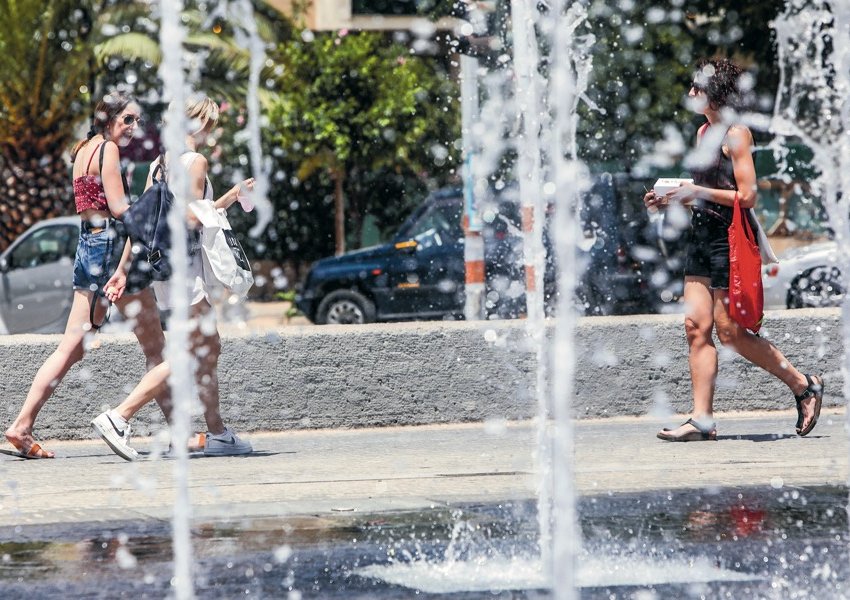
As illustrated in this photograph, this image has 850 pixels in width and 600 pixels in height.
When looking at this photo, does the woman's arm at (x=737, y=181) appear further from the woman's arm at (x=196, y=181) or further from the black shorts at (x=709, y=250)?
the woman's arm at (x=196, y=181)

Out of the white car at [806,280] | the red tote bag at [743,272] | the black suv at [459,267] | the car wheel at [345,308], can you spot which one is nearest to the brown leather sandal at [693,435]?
the red tote bag at [743,272]

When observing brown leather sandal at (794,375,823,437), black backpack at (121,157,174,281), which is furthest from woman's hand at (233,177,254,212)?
brown leather sandal at (794,375,823,437)

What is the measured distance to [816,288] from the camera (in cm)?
1853

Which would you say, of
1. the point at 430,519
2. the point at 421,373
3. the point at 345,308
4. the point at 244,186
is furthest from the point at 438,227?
the point at 430,519

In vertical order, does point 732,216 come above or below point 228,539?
above

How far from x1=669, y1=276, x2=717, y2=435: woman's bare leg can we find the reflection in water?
1.68 meters

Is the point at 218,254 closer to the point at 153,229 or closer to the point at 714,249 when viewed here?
the point at 153,229

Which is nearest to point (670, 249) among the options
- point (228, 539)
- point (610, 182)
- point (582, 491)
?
point (610, 182)

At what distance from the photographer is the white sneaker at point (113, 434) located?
7664 mm

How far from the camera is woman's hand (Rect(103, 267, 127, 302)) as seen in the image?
7824 mm

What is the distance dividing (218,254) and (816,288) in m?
11.9

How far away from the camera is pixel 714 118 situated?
8148mm

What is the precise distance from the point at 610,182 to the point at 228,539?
11307mm

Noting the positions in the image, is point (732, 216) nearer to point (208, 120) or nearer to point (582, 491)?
point (582, 491)
